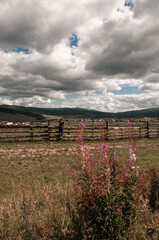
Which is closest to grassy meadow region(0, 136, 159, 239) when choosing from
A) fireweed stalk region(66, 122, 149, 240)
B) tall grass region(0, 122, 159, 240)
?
tall grass region(0, 122, 159, 240)

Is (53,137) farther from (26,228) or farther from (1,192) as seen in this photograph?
(26,228)

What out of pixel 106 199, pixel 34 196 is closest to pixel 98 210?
pixel 106 199

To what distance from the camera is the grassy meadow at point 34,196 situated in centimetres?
267

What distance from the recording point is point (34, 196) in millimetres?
4570

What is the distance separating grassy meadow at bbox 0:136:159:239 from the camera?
2666 mm

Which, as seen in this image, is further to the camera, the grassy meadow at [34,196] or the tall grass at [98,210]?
the grassy meadow at [34,196]

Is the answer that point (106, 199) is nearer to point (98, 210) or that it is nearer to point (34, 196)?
point (98, 210)

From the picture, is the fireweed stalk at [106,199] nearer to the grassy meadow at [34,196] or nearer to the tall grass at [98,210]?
the tall grass at [98,210]

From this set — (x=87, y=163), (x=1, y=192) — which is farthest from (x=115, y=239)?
(x=1, y=192)

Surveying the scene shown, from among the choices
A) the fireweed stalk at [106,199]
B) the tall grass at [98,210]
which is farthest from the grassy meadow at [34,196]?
the fireweed stalk at [106,199]

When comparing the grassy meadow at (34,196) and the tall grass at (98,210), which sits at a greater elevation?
the tall grass at (98,210)

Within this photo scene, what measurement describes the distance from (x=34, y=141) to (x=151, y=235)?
1403cm

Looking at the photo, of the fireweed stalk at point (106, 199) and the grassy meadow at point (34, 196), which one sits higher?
the fireweed stalk at point (106, 199)

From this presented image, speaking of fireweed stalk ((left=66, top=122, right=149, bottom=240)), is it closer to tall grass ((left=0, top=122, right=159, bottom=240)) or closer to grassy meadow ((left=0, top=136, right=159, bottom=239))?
tall grass ((left=0, top=122, right=159, bottom=240))
